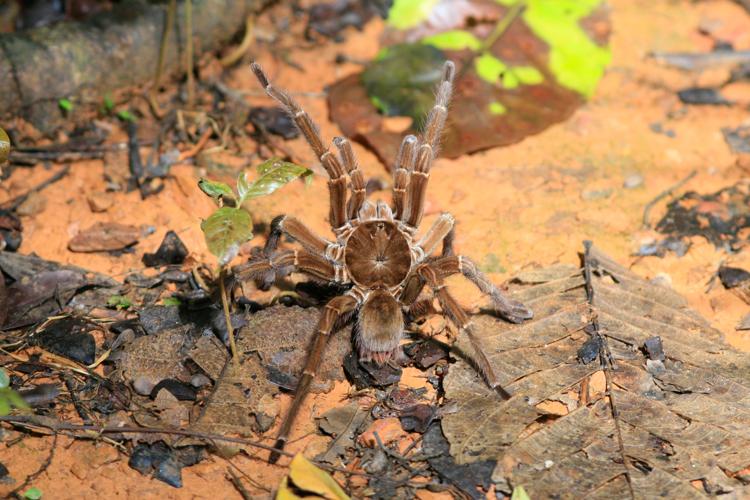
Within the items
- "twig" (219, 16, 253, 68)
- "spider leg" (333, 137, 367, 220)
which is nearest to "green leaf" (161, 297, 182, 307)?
"spider leg" (333, 137, 367, 220)

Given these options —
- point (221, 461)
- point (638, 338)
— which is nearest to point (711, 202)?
point (638, 338)

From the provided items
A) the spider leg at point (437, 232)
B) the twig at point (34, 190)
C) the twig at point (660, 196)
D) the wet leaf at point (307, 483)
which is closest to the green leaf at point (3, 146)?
the twig at point (34, 190)

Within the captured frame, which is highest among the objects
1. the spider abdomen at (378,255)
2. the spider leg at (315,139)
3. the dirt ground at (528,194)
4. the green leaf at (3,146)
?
the green leaf at (3,146)

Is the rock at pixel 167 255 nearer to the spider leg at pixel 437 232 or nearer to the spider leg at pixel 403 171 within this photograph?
the spider leg at pixel 403 171

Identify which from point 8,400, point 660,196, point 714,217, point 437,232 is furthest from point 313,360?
point 714,217

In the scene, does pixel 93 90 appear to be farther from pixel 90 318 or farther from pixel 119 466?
pixel 119 466

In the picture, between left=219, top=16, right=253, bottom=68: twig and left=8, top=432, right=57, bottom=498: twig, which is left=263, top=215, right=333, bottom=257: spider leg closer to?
left=8, top=432, right=57, bottom=498: twig

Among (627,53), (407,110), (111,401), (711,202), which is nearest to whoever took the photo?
(111,401)
